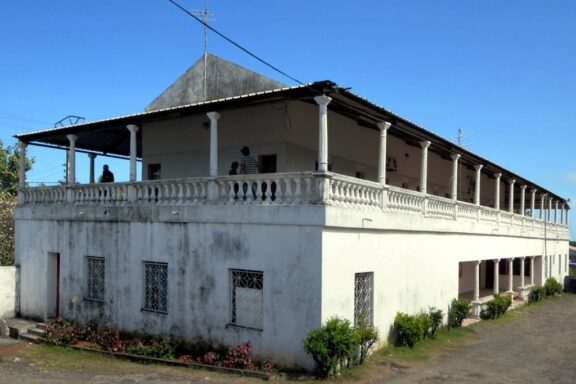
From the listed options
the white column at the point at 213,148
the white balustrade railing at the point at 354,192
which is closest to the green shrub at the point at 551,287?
the white balustrade railing at the point at 354,192

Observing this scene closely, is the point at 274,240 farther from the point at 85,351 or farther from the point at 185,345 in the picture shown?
the point at 85,351

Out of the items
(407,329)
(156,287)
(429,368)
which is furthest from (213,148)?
(429,368)

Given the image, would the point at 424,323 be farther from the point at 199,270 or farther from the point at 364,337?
the point at 199,270

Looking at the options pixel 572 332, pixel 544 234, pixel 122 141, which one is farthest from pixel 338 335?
Result: pixel 544 234

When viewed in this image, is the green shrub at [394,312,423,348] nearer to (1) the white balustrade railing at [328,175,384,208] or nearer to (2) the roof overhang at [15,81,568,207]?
(1) the white balustrade railing at [328,175,384,208]

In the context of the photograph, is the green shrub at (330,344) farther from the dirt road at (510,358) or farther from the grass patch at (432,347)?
the grass patch at (432,347)

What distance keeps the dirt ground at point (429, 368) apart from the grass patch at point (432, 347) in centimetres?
23

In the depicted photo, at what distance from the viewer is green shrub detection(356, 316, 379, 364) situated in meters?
11.3

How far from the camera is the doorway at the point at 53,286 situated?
1619 centimetres

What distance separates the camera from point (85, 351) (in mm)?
13516

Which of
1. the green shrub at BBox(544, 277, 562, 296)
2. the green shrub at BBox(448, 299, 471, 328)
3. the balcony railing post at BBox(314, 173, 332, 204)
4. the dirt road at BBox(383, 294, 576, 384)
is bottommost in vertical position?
the green shrub at BBox(544, 277, 562, 296)

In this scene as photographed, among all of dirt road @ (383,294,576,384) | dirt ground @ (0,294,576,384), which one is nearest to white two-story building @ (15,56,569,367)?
dirt ground @ (0,294,576,384)

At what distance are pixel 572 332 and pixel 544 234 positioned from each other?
13343mm

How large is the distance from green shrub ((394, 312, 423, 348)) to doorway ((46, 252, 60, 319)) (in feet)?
33.5
